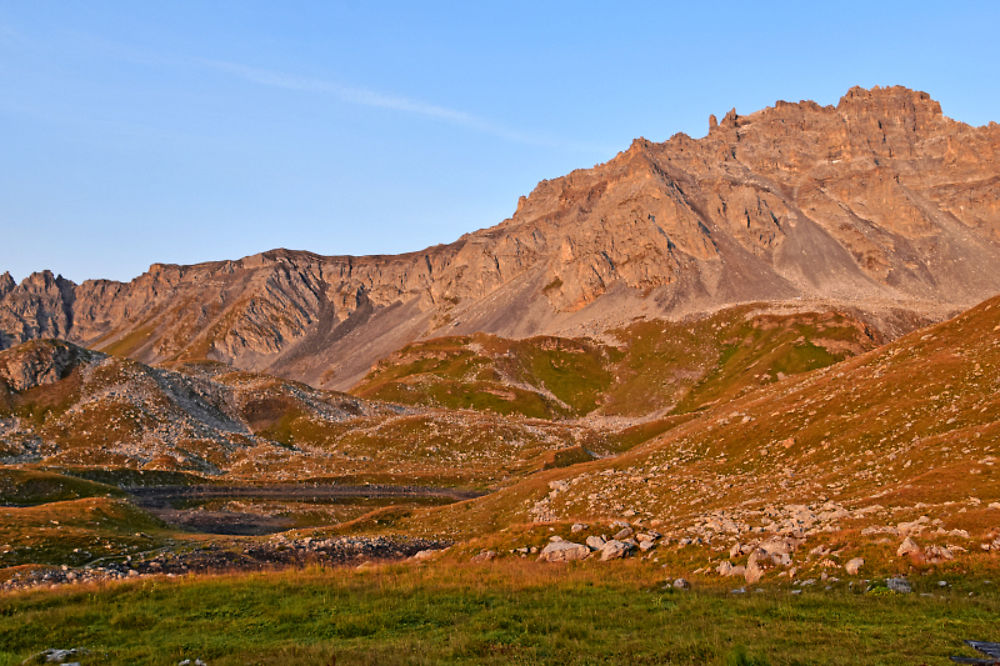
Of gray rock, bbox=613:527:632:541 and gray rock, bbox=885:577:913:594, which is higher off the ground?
gray rock, bbox=885:577:913:594

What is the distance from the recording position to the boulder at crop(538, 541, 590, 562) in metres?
30.7

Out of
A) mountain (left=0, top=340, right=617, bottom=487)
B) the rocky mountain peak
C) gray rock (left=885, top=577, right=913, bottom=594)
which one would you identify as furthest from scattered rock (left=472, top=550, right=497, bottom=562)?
the rocky mountain peak

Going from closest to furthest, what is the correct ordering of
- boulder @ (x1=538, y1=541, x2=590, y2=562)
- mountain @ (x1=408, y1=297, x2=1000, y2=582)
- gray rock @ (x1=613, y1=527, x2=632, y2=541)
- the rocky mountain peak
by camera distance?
mountain @ (x1=408, y1=297, x2=1000, y2=582), boulder @ (x1=538, y1=541, x2=590, y2=562), gray rock @ (x1=613, y1=527, x2=632, y2=541), the rocky mountain peak

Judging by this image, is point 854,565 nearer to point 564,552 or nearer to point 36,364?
point 564,552

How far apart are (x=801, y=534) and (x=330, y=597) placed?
19.0m

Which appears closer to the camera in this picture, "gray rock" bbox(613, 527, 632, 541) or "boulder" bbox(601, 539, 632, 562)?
"boulder" bbox(601, 539, 632, 562)

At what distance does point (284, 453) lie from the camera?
130 meters

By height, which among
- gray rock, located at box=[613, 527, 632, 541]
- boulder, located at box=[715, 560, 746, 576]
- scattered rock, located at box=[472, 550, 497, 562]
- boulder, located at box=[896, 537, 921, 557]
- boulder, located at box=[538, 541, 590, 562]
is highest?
boulder, located at box=[896, 537, 921, 557]

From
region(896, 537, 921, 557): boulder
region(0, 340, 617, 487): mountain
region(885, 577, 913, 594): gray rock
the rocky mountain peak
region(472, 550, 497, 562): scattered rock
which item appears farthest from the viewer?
the rocky mountain peak

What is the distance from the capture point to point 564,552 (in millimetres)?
31172

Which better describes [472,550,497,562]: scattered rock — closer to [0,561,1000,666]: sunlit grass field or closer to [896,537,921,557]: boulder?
[0,561,1000,666]: sunlit grass field

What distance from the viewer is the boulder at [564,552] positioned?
30688mm

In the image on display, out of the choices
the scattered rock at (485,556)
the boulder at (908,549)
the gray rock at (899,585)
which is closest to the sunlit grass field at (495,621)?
the gray rock at (899,585)

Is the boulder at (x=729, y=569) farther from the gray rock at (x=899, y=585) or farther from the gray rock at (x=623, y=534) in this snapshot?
the gray rock at (x=623, y=534)
